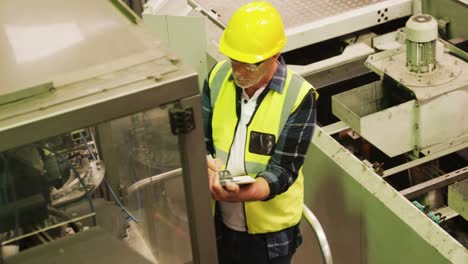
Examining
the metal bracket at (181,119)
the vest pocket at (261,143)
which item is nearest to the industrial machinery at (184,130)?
the metal bracket at (181,119)

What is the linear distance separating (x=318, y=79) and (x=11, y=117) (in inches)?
82.3

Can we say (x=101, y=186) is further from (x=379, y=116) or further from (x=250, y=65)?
(x=379, y=116)

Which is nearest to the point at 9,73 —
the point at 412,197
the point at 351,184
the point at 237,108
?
the point at 237,108

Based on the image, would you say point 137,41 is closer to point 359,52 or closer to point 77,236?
point 77,236

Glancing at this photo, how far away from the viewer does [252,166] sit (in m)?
2.04

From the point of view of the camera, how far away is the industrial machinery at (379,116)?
7.58 ft

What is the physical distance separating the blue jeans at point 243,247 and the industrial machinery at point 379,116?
349 millimetres

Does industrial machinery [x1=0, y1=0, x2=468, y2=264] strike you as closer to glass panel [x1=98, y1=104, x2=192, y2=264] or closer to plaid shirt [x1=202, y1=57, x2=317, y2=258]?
glass panel [x1=98, y1=104, x2=192, y2=264]

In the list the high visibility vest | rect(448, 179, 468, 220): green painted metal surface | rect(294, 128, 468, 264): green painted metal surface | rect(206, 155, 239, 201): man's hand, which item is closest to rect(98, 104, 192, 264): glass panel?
rect(206, 155, 239, 201): man's hand

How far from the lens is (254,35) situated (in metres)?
1.93

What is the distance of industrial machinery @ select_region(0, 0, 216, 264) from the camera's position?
1.21m

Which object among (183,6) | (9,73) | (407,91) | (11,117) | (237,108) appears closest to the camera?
(11,117)

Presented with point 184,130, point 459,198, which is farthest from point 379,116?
point 184,130

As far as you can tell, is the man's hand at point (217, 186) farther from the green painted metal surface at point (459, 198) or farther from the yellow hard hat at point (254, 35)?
the green painted metal surface at point (459, 198)
